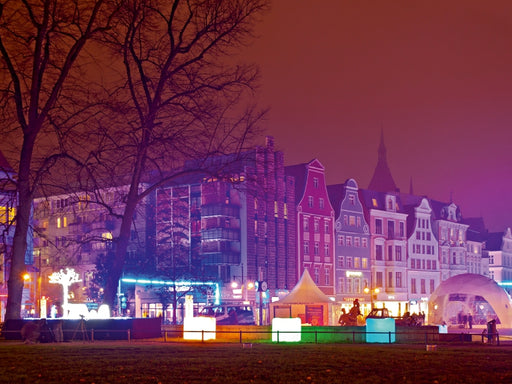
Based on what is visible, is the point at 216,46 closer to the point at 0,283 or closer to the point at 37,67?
the point at 37,67

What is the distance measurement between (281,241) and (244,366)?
67552 mm

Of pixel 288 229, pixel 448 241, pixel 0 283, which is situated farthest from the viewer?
pixel 448 241

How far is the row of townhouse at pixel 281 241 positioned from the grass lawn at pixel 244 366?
145 ft

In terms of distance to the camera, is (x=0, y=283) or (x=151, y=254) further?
(x=151, y=254)

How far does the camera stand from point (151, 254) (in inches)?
3211

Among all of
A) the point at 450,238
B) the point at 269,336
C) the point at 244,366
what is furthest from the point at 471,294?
the point at 244,366

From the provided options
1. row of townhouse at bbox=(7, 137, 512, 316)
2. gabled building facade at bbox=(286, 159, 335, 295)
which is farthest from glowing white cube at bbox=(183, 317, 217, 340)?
gabled building facade at bbox=(286, 159, 335, 295)

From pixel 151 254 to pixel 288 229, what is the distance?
1571cm

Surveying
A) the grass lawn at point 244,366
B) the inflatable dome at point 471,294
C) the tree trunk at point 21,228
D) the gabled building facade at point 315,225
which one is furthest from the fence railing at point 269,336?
the gabled building facade at point 315,225

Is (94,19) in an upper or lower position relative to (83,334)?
upper

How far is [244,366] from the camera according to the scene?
69.2ft

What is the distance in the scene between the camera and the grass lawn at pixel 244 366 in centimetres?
1817

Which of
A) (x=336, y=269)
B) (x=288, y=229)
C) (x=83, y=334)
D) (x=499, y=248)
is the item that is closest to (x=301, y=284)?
(x=83, y=334)

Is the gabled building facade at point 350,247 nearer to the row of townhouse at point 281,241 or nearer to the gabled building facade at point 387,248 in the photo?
the row of townhouse at point 281,241
